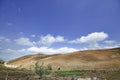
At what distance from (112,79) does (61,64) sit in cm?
1276

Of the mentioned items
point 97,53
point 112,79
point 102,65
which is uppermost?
point 97,53

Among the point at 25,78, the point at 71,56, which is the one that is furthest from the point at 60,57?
the point at 25,78

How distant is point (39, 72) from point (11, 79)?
360cm

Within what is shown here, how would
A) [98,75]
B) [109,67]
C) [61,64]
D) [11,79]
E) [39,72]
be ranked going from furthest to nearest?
1. [61,64]
2. [109,67]
3. [98,75]
4. [39,72]
5. [11,79]

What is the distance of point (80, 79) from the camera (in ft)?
→ 95.9

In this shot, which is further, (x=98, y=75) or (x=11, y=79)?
(x=98, y=75)

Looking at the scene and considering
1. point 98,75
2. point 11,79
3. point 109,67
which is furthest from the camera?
point 109,67

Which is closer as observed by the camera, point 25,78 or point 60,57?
point 25,78

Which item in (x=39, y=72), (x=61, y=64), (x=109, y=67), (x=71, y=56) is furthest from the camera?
(x=71, y=56)

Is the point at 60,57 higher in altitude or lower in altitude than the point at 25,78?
higher

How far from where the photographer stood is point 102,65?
1540 inches

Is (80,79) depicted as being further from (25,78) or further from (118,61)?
(118,61)

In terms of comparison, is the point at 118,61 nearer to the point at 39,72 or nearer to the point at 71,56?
the point at 71,56

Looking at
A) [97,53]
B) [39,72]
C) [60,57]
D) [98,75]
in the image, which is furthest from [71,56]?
[39,72]
